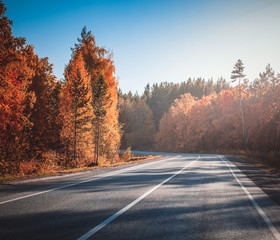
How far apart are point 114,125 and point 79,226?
2051cm

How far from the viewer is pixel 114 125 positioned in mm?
24031

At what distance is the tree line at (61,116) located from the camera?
16578mm

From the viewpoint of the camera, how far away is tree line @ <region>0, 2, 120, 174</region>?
16578 mm

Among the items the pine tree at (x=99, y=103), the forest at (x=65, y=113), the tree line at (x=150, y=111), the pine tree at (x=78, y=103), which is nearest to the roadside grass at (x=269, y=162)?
the forest at (x=65, y=113)

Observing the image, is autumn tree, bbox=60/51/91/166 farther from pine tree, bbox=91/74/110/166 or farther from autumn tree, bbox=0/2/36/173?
autumn tree, bbox=0/2/36/173

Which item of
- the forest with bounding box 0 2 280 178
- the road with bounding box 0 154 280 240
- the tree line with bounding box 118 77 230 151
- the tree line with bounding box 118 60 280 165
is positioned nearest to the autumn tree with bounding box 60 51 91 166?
the forest with bounding box 0 2 280 178

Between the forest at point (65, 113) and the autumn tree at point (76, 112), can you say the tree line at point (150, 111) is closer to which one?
the forest at point (65, 113)

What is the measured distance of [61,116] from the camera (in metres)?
20.2

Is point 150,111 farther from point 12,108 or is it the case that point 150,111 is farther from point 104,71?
point 12,108

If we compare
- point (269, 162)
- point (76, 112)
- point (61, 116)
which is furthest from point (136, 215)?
point (269, 162)

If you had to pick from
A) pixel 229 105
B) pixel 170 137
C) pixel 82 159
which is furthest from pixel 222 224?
pixel 170 137

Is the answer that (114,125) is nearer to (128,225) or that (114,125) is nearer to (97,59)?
(97,59)

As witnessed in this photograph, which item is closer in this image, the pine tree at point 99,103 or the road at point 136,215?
the road at point 136,215

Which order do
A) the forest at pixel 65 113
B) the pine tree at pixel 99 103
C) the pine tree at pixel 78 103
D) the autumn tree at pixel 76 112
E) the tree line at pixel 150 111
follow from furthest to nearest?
1. the tree line at pixel 150 111
2. the pine tree at pixel 99 103
3. the autumn tree at pixel 76 112
4. the pine tree at pixel 78 103
5. the forest at pixel 65 113
